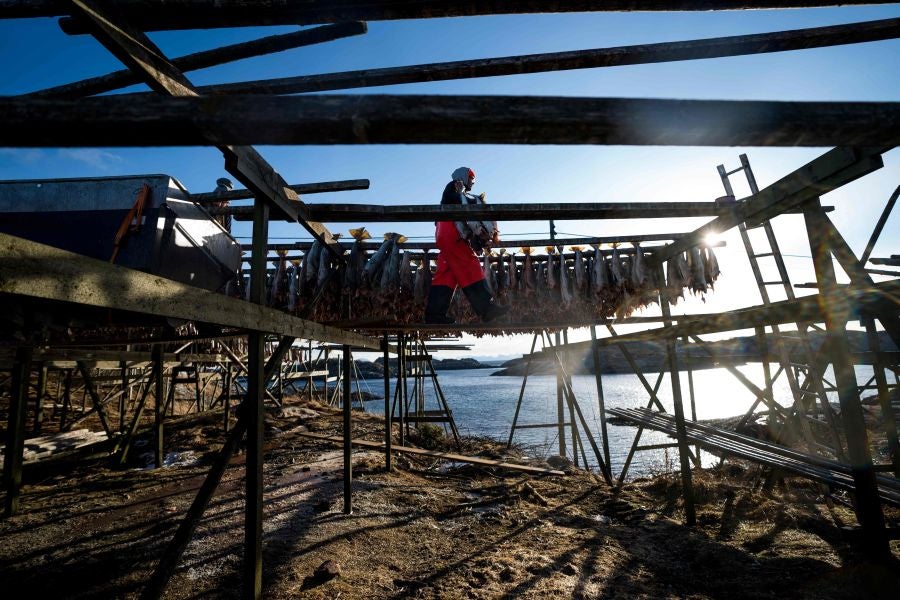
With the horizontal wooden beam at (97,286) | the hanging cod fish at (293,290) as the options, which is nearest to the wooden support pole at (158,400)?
the hanging cod fish at (293,290)

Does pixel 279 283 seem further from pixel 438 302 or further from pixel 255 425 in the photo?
pixel 255 425

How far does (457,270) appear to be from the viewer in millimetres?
5289

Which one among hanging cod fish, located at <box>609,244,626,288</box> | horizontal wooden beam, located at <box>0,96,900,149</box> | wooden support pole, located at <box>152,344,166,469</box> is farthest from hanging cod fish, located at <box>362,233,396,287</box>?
horizontal wooden beam, located at <box>0,96,900,149</box>

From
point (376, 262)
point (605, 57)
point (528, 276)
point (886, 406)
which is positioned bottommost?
point (886, 406)

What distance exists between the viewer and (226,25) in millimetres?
2053

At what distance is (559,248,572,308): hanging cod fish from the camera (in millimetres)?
7238

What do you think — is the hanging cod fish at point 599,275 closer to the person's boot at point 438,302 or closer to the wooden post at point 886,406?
the person's boot at point 438,302

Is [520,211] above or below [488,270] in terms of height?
below

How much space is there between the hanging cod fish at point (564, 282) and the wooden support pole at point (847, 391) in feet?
14.1

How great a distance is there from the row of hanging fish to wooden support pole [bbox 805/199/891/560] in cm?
374

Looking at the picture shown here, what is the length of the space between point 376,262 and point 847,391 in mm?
5591

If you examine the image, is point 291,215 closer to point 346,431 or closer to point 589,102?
point 589,102

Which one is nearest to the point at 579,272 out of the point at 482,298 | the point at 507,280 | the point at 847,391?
the point at 507,280

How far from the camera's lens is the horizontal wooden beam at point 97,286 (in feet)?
3.67
